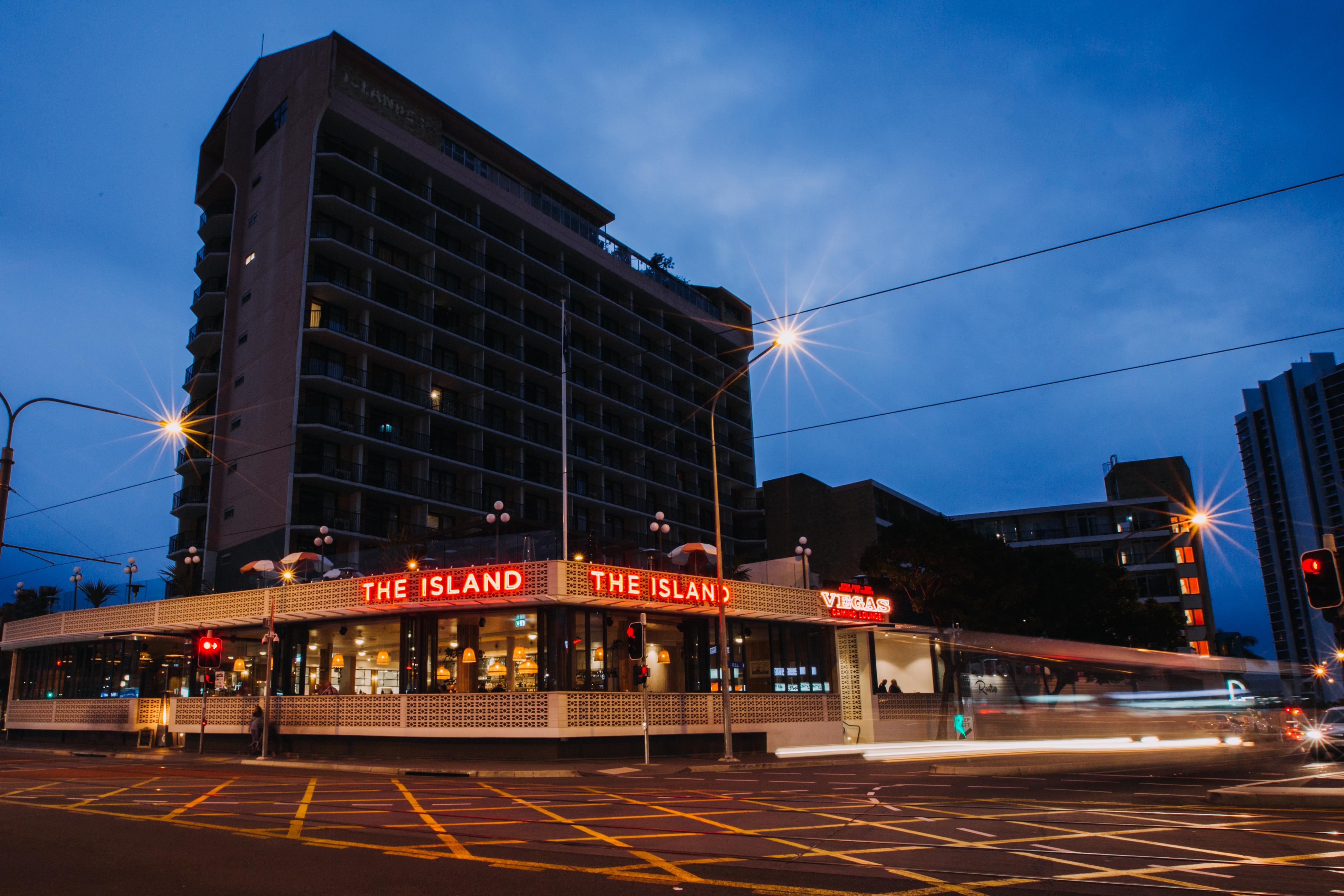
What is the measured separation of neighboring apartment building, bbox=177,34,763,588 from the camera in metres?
50.9

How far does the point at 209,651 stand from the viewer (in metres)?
26.2

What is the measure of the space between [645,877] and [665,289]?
72572 millimetres

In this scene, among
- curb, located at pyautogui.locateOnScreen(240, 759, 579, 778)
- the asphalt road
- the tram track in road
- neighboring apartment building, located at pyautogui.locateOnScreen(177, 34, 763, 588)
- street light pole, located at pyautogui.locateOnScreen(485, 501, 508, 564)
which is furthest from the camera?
neighboring apartment building, located at pyautogui.locateOnScreen(177, 34, 763, 588)

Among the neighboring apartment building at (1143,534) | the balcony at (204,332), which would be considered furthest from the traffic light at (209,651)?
the neighboring apartment building at (1143,534)

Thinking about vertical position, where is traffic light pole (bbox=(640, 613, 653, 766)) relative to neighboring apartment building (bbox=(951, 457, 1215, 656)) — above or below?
below

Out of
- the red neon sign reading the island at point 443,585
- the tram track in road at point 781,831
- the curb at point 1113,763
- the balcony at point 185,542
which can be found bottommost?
the curb at point 1113,763

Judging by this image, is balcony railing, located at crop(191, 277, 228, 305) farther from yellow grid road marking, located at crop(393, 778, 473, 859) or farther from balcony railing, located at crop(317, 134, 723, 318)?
yellow grid road marking, located at crop(393, 778, 473, 859)

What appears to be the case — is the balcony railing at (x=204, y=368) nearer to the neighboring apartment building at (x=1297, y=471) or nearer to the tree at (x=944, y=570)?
the tree at (x=944, y=570)

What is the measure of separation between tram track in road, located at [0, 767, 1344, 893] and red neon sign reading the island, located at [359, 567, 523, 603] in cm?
751

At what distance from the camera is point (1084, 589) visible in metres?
55.6

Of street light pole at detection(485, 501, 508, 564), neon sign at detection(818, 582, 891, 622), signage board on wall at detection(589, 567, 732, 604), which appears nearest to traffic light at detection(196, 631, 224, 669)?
street light pole at detection(485, 501, 508, 564)

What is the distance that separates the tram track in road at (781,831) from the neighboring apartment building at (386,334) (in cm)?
2420

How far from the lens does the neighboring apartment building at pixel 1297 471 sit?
4678 inches

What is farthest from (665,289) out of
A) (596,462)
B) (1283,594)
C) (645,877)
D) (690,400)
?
(1283,594)
